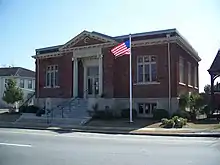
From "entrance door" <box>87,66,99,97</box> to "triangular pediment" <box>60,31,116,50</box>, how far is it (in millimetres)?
2481

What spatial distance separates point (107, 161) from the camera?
33.8 ft

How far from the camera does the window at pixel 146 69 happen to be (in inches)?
1179

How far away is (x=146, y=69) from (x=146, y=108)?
3329 mm

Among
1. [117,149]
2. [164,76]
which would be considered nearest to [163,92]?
[164,76]

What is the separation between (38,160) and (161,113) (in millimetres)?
17888

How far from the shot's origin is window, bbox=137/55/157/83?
98.2 ft

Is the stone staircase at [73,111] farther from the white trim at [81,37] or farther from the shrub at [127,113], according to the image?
the white trim at [81,37]

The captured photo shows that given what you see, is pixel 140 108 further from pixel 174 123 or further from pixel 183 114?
pixel 174 123

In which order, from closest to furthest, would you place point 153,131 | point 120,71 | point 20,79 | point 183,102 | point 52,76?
point 153,131 → point 183,102 → point 120,71 → point 52,76 → point 20,79

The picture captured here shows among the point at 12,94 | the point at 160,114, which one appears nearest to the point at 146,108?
the point at 160,114

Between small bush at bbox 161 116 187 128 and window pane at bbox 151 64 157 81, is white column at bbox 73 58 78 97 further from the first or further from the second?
small bush at bbox 161 116 187 128

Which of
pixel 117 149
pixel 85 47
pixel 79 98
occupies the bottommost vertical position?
pixel 117 149

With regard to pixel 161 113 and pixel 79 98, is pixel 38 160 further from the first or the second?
pixel 79 98

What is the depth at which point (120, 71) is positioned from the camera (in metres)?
31.4
